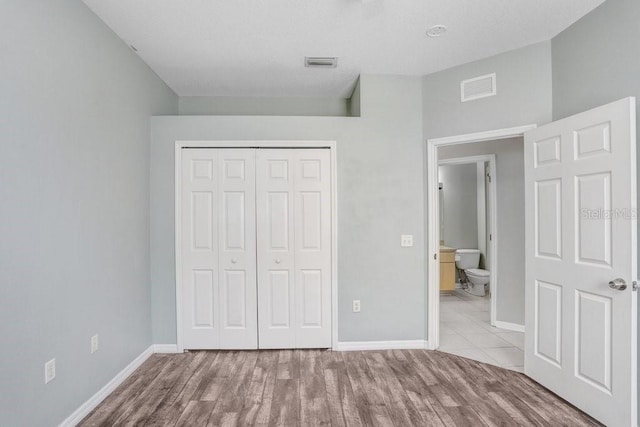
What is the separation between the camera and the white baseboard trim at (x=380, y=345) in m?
3.22

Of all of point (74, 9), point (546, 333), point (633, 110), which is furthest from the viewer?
point (546, 333)

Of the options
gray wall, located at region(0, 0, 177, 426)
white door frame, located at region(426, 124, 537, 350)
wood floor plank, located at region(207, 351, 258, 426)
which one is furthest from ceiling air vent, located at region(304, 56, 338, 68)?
wood floor plank, located at region(207, 351, 258, 426)

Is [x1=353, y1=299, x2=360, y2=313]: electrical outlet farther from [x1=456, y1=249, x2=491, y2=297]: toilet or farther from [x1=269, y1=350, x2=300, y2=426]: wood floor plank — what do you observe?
[x1=456, y1=249, x2=491, y2=297]: toilet

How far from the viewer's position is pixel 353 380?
2.63 metres

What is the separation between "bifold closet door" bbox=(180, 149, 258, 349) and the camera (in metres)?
3.18

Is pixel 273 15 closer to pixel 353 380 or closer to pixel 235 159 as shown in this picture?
pixel 235 159

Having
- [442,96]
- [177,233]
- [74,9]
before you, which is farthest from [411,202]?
[74,9]

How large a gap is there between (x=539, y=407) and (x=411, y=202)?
73.6 inches

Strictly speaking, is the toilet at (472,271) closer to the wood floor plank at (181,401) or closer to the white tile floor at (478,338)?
the white tile floor at (478,338)

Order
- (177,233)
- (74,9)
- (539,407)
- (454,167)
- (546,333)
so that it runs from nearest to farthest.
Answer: (74,9) → (539,407) → (546,333) → (177,233) → (454,167)

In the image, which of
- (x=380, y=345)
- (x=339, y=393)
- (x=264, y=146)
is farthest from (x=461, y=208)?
(x=339, y=393)

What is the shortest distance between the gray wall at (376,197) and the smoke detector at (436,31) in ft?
2.42

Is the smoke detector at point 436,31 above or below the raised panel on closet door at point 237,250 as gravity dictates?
above

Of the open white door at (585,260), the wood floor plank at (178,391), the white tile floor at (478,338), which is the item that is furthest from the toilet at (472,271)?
the wood floor plank at (178,391)
